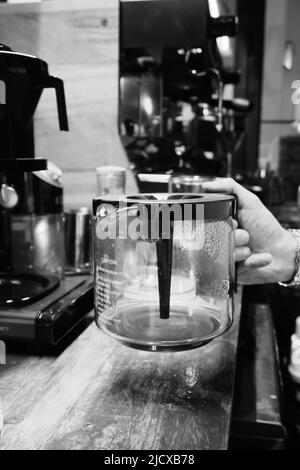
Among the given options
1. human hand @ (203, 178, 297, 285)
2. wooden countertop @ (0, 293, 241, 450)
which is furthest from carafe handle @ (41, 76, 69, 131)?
wooden countertop @ (0, 293, 241, 450)

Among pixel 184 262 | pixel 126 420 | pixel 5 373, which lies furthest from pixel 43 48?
pixel 126 420

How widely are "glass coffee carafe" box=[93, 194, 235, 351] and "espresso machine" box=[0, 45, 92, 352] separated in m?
0.12

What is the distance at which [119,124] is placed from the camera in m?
1.28

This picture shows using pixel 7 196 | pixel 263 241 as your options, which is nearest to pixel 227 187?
Result: pixel 263 241

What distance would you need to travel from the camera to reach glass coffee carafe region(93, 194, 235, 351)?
2.11 feet

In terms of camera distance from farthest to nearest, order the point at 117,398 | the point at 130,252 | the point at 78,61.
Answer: the point at 78,61
the point at 130,252
the point at 117,398

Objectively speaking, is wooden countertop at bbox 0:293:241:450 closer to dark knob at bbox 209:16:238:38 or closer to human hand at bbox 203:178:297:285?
human hand at bbox 203:178:297:285

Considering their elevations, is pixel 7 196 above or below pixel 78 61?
below

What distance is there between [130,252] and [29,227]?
311 millimetres

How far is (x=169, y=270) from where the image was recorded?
686 mm

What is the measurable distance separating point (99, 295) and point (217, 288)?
209 mm

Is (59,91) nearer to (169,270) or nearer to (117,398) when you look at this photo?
(169,270)

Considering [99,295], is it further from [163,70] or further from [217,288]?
[163,70]

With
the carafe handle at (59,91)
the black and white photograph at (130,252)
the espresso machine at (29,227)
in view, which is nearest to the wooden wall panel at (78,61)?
the black and white photograph at (130,252)
